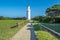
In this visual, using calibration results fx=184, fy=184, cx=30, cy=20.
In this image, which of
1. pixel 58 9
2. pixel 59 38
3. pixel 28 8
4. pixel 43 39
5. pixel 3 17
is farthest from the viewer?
pixel 28 8

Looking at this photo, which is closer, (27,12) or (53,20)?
(53,20)

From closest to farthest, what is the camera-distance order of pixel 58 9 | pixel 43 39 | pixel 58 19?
pixel 43 39 → pixel 58 19 → pixel 58 9

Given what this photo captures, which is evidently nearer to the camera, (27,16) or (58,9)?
(58,9)

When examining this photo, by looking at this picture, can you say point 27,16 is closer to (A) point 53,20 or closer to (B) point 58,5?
(B) point 58,5

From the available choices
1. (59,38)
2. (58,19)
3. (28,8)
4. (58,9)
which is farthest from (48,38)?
(28,8)

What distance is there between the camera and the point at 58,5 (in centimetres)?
6359

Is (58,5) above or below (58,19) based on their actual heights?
above

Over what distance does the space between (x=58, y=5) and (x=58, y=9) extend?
451 cm

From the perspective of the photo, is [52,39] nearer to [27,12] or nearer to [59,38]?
[59,38]

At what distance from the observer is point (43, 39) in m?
8.38

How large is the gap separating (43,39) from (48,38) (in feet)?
0.91

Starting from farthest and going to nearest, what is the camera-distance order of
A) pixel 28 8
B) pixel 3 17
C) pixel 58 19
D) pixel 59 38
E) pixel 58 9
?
pixel 28 8 < pixel 3 17 < pixel 58 9 < pixel 58 19 < pixel 59 38

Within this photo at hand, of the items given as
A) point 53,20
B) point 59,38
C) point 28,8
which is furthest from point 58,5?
point 59,38

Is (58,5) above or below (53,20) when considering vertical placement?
above
